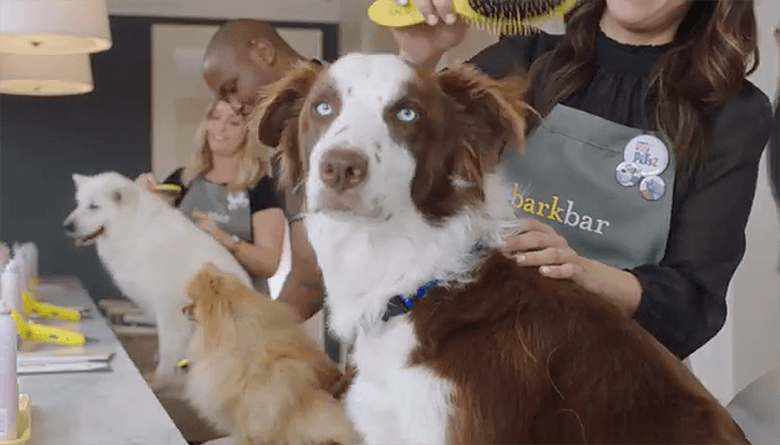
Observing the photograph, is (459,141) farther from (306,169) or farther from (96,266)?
(96,266)

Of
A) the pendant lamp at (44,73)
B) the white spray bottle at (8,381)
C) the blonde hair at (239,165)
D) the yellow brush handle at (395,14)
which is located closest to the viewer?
the yellow brush handle at (395,14)

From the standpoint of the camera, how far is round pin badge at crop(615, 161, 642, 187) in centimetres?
87

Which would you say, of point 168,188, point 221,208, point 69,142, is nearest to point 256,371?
point 221,208

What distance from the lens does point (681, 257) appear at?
87cm

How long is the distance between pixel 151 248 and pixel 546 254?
1.81m

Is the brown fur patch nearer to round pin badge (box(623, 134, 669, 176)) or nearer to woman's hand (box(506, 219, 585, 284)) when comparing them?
woman's hand (box(506, 219, 585, 284))

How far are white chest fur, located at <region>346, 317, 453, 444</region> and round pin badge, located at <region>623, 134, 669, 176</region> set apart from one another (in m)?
0.33

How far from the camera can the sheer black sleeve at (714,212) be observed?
0.86m

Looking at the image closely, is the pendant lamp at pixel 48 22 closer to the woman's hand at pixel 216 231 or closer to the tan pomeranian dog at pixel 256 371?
the woman's hand at pixel 216 231

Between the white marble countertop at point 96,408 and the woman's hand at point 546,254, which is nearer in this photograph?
the woman's hand at point 546,254

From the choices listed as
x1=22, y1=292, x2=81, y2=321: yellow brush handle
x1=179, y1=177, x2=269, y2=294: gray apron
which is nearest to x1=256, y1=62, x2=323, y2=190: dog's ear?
x1=179, y1=177, x2=269, y2=294: gray apron

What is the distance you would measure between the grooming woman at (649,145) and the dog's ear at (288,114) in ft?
0.43

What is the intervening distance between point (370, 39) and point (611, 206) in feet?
1.35

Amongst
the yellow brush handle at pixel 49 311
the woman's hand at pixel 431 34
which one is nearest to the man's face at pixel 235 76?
the woman's hand at pixel 431 34
